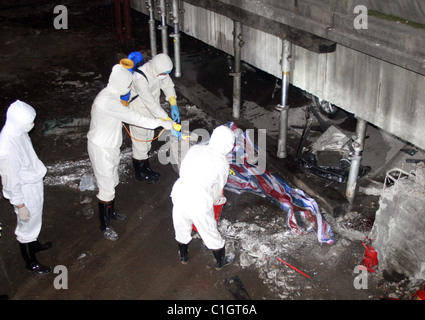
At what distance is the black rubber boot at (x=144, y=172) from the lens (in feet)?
22.8

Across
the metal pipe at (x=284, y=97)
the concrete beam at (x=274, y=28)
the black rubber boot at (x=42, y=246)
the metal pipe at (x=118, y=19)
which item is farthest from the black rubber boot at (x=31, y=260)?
the metal pipe at (x=118, y=19)

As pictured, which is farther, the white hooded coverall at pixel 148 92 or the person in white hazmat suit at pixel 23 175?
the white hooded coverall at pixel 148 92

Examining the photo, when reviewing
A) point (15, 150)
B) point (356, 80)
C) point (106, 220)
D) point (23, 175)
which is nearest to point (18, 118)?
point (15, 150)

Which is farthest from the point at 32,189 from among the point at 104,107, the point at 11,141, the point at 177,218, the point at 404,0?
the point at 404,0

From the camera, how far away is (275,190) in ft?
21.1

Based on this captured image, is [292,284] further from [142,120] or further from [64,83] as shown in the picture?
[64,83]

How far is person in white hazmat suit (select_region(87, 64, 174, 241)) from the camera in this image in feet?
17.9

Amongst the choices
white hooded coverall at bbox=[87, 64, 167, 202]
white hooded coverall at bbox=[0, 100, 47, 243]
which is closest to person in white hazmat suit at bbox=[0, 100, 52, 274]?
white hooded coverall at bbox=[0, 100, 47, 243]

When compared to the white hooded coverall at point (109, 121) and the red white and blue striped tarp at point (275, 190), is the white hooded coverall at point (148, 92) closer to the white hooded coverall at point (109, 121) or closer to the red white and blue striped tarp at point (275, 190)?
the white hooded coverall at point (109, 121)

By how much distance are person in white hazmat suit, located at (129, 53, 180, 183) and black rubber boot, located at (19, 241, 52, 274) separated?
6.70 ft

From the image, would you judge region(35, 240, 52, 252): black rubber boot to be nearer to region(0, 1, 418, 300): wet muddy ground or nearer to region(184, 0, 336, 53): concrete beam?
region(0, 1, 418, 300): wet muddy ground

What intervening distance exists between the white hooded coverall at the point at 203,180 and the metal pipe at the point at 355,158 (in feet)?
5.70

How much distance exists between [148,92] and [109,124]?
3.38ft

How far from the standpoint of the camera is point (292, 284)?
521cm
